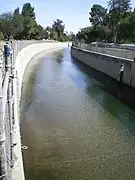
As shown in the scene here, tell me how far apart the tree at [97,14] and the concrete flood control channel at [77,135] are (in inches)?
2456

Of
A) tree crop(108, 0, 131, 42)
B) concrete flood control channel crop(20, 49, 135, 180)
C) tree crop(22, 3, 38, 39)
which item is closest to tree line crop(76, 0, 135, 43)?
tree crop(108, 0, 131, 42)

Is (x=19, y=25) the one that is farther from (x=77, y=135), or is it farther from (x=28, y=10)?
(x=77, y=135)

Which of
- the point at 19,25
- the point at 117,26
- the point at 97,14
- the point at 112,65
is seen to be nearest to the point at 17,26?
the point at 19,25

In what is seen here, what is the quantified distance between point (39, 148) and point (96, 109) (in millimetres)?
5896

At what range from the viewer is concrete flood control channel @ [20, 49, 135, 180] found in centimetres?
738

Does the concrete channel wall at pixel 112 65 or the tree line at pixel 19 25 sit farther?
the tree line at pixel 19 25

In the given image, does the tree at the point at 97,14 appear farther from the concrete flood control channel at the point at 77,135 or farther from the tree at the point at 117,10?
the concrete flood control channel at the point at 77,135

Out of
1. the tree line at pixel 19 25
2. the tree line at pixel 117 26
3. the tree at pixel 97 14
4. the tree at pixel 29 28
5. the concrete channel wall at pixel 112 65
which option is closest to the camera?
the concrete channel wall at pixel 112 65

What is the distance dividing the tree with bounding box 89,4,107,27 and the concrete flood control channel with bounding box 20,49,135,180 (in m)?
62.4

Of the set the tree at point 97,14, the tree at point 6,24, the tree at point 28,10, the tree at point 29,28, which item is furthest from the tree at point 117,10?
the tree at point 28,10

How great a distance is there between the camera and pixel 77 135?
32.4ft

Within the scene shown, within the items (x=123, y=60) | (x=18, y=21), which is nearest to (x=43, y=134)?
(x=123, y=60)

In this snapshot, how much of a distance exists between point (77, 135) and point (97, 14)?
7374 cm

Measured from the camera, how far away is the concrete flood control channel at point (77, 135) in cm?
738
